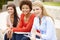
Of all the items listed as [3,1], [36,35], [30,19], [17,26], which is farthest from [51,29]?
[3,1]

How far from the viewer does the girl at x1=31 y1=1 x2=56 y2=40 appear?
6.93ft

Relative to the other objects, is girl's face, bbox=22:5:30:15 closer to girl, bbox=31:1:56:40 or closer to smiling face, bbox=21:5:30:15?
smiling face, bbox=21:5:30:15

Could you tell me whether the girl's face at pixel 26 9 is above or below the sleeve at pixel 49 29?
above

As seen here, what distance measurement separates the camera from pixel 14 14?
2584 mm

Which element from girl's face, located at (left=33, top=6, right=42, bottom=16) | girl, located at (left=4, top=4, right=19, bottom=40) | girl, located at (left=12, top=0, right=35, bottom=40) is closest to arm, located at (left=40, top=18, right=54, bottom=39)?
girl's face, located at (left=33, top=6, right=42, bottom=16)

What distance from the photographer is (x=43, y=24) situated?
216 centimetres

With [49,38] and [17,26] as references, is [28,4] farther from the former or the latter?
[49,38]

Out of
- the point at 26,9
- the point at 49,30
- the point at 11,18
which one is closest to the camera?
the point at 49,30

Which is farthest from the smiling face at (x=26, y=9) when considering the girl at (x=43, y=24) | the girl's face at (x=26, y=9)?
the girl at (x=43, y=24)

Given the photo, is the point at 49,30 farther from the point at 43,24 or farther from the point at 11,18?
the point at 11,18

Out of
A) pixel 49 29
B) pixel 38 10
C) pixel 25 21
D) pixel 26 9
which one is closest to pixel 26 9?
pixel 26 9

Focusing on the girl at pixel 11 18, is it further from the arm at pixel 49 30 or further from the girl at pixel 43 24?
the arm at pixel 49 30

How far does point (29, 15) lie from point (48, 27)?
375 mm

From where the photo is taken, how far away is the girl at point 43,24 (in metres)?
2.11
